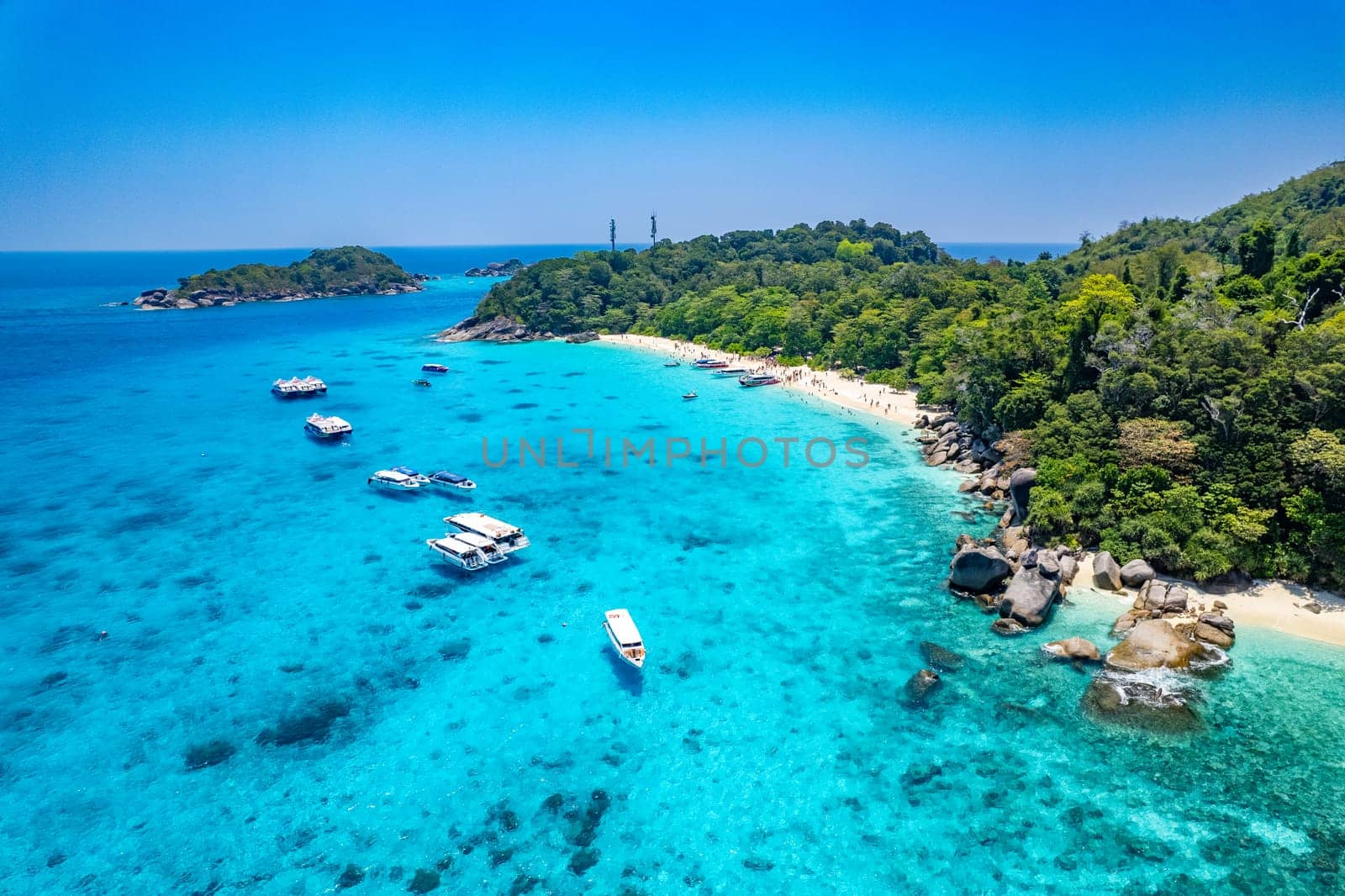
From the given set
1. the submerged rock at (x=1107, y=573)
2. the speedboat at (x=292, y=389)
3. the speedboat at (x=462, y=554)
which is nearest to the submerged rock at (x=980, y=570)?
the submerged rock at (x=1107, y=573)

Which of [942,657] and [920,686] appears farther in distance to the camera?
[942,657]

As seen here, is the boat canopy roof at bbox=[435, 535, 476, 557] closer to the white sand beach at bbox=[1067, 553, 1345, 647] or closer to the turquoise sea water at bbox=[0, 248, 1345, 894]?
the turquoise sea water at bbox=[0, 248, 1345, 894]

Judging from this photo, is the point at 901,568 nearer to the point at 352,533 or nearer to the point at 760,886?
the point at 760,886

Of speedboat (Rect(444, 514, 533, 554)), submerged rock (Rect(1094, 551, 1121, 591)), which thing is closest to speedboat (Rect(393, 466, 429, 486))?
speedboat (Rect(444, 514, 533, 554))

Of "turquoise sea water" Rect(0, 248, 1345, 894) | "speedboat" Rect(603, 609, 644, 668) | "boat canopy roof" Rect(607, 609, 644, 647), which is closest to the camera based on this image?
"turquoise sea water" Rect(0, 248, 1345, 894)

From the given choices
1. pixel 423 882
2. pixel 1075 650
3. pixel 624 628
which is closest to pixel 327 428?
pixel 624 628

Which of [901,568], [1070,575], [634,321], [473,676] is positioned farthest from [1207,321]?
[634,321]

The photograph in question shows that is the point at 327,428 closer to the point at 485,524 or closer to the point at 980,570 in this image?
the point at 485,524
